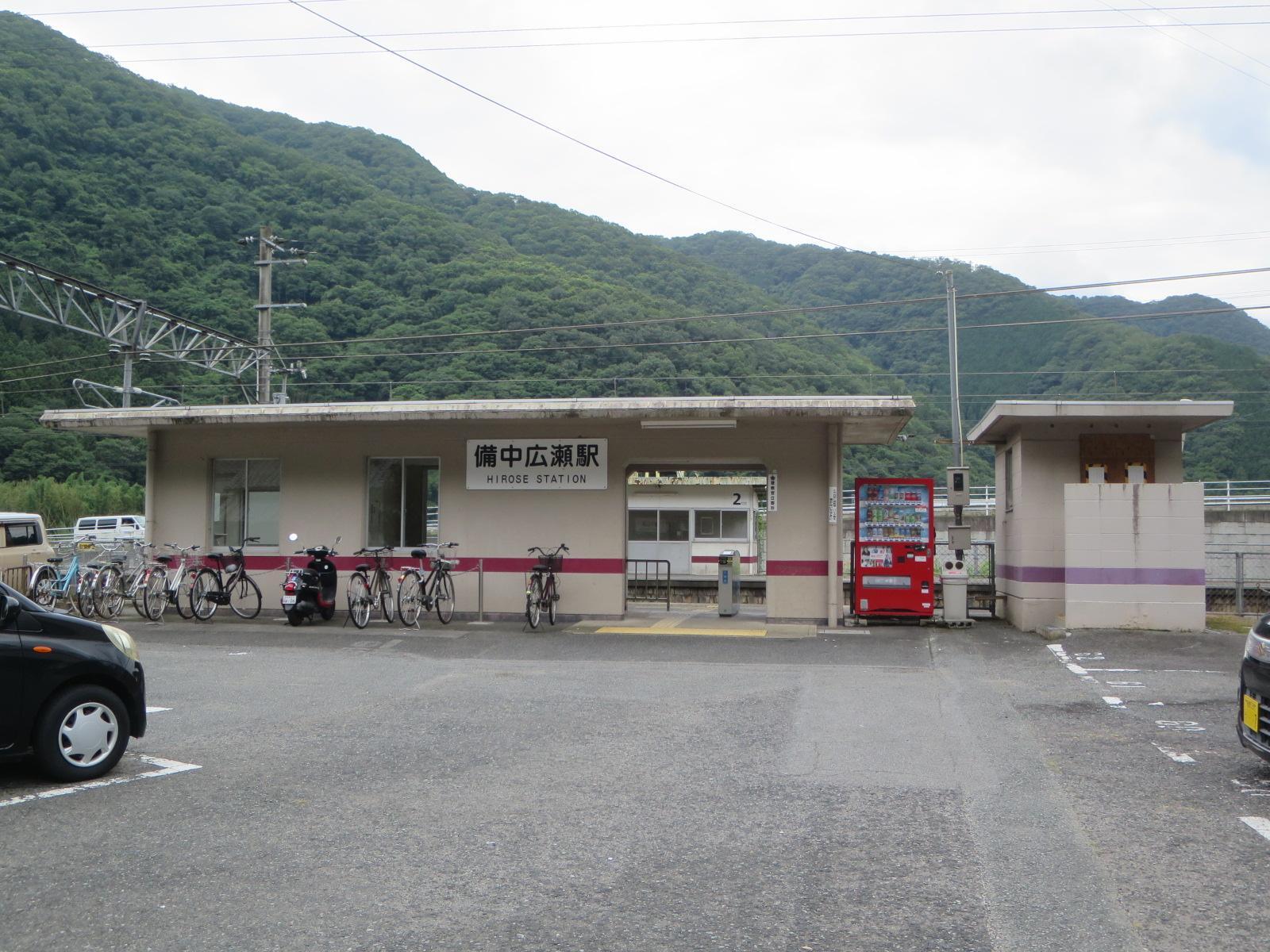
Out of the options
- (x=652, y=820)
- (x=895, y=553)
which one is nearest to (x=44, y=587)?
(x=895, y=553)

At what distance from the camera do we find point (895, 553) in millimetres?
16562

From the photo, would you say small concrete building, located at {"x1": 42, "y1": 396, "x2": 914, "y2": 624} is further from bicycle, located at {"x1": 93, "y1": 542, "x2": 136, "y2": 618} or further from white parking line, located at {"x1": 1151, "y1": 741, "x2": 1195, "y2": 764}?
white parking line, located at {"x1": 1151, "y1": 741, "x2": 1195, "y2": 764}

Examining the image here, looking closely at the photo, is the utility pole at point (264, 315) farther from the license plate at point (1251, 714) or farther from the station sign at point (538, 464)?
the license plate at point (1251, 714)

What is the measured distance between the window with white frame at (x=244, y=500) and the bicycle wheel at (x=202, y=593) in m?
1.08

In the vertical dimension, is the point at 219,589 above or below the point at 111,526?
below

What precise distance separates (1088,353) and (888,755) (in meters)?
39.0

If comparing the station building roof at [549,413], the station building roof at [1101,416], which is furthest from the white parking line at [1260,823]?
the station building roof at [1101,416]

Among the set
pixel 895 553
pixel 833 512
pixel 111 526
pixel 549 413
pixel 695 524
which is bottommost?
pixel 111 526

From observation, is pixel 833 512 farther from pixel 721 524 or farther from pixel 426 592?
pixel 721 524

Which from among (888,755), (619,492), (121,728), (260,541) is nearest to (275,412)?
(260,541)

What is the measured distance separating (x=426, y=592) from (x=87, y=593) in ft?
18.3

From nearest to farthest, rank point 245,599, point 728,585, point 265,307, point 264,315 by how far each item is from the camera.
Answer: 1. point 245,599
2. point 728,585
3. point 265,307
4. point 264,315

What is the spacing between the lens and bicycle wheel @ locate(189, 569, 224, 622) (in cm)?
1688

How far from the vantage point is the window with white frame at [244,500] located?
18.0m
